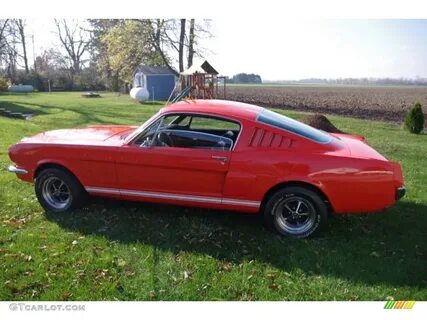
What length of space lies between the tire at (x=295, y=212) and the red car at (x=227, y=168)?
11 millimetres

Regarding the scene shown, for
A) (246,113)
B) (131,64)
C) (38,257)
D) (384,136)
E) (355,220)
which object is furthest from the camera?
(131,64)

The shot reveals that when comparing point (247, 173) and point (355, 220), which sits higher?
Answer: point (247, 173)

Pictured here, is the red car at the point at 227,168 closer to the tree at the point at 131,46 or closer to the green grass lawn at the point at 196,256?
the green grass lawn at the point at 196,256

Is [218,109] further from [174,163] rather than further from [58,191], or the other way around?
[58,191]

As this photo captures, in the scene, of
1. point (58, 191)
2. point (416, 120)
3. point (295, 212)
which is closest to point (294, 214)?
point (295, 212)

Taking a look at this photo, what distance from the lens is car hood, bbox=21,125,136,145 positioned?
4473 millimetres

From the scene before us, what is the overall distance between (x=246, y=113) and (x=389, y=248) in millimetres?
2167

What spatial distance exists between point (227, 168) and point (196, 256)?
0.99 m

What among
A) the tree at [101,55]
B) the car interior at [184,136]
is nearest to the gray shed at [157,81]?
the tree at [101,55]

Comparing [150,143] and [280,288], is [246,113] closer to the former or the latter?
[150,143]

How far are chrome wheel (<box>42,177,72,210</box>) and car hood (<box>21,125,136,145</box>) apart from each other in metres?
0.52

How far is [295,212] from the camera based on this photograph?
4.03m
